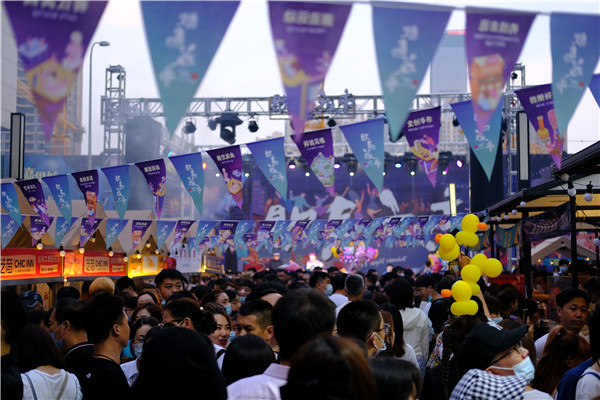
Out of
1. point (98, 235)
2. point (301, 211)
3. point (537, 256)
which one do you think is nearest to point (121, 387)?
point (98, 235)

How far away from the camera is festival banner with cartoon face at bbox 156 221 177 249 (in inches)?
840

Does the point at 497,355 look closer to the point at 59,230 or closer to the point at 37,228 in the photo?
the point at 37,228

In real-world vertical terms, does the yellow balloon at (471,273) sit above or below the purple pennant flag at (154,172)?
below

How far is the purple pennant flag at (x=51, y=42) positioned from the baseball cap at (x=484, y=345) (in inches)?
117

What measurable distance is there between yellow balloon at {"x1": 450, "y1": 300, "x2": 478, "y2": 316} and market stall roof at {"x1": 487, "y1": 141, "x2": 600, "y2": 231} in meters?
2.52

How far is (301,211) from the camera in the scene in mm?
37625

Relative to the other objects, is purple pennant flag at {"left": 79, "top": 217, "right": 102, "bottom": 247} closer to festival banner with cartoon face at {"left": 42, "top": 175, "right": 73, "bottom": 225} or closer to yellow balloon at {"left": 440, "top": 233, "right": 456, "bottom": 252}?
festival banner with cartoon face at {"left": 42, "top": 175, "right": 73, "bottom": 225}

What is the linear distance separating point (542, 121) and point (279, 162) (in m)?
4.52

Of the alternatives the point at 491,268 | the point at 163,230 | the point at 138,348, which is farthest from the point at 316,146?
the point at 163,230

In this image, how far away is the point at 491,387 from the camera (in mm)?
2969

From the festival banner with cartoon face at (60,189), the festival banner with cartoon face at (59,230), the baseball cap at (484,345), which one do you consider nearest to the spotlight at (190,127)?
the festival banner with cartoon face at (59,230)

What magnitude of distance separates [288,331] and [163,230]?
1907cm

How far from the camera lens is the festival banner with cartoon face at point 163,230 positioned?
21344mm

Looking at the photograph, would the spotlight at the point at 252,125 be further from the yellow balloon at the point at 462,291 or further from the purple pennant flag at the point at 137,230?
the yellow balloon at the point at 462,291
